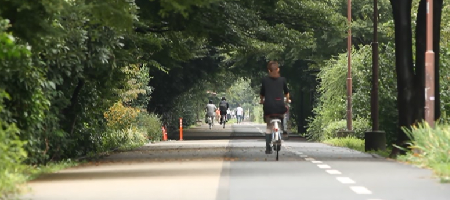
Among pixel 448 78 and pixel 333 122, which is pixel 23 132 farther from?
pixel 333 122

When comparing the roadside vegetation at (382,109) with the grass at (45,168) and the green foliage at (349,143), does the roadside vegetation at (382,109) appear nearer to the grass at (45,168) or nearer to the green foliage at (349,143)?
the green foliage at (349,143)

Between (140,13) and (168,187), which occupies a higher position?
(140,13)

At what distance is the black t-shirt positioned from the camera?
74.6ft

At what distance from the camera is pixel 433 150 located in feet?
66.7

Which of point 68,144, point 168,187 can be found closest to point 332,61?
point 68,144

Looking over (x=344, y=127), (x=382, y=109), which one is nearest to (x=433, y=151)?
(x=382, y=109)

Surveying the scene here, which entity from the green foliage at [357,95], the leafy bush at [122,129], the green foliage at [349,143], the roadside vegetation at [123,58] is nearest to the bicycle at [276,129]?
the roadside vegetation at [123,58]

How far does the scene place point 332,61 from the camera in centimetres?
5066

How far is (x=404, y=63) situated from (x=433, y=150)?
6.50 metres

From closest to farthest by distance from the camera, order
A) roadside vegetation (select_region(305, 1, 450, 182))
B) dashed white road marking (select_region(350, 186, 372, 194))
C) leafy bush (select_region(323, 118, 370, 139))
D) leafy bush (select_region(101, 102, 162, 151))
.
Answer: dashed white road marking (select_region(350, 186, 372, 194)), roadside vegetation (select_region(305, 1, 450, 182)), leafy bush (select_region(101, 102, 162, 151)), leafy bush (select_region(323, 118, 370, 139))

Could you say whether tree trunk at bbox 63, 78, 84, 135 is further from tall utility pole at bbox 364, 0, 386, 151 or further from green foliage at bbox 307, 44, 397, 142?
green foliage at bbox 307, 44, 397, 142

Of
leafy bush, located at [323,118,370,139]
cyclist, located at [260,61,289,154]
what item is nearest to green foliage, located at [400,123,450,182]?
cyclist, located at [260,61,289,154]

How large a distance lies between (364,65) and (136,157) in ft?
41.2

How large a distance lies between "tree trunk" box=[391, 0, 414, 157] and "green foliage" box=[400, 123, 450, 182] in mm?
3422
